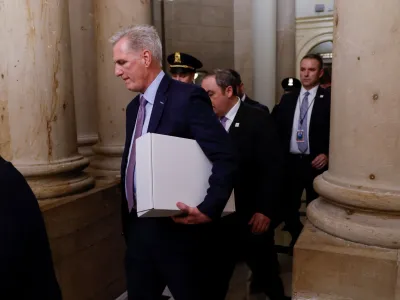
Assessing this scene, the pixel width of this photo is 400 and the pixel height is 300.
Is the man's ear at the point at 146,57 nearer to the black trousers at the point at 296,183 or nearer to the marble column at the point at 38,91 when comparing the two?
the marble column at the point at 38,91

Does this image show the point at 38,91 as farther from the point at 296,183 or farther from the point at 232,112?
the point at 296,183

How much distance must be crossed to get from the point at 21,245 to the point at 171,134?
0.97 m

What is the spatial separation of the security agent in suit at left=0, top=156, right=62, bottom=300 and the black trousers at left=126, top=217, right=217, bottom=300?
868 millimetres

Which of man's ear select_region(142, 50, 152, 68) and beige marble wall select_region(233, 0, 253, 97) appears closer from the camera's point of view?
man's ear select_region(142, 50, 152, 68)

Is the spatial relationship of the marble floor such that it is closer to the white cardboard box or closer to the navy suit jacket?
the navy suit jacket

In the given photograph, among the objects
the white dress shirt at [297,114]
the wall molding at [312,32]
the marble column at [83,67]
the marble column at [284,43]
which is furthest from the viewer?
the wall molding at [312,32]

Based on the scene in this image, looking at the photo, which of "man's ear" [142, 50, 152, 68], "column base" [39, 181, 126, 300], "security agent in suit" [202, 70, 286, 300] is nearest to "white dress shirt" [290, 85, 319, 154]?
"security agent in suit" [202, 70, 286, 300]

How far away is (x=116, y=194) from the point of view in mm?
3439

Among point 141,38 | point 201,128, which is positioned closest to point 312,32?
point 141,38

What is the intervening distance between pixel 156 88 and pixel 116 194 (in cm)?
157

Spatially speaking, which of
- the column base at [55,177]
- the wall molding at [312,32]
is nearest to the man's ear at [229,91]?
the column base at [55,177]

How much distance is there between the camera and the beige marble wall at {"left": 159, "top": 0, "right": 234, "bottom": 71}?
321 inches

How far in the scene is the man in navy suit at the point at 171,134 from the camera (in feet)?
6.35

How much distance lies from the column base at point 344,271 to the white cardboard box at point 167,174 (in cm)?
57
